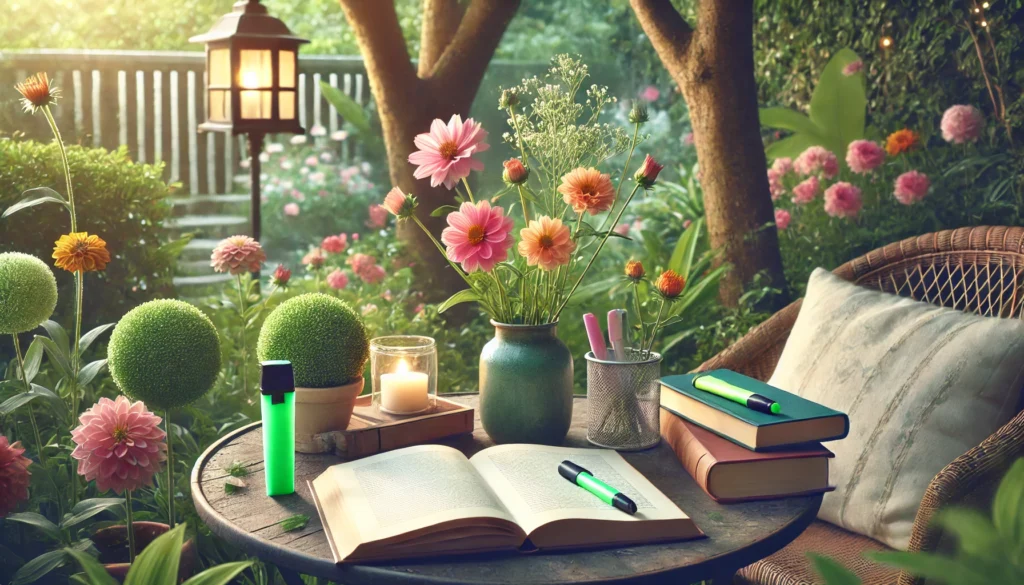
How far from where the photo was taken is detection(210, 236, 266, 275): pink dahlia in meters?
2.28

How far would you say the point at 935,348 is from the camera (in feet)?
5.27

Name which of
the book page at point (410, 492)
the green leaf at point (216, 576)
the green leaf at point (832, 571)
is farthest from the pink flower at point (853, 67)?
the green leaf at point (832, 571)

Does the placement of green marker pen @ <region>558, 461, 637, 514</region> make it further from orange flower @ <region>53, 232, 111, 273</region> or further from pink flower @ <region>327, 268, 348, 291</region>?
pink flower @ <region>327, 268, 348, 291</region>

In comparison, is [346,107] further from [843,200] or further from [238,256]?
[238,256]

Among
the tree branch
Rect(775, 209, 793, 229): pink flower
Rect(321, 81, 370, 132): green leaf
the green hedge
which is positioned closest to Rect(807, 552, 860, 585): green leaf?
the green hedge

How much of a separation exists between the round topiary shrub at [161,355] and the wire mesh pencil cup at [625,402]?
2.34ft

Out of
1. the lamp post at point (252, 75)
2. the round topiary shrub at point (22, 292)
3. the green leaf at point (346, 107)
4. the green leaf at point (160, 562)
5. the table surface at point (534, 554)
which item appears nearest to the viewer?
the green leaf at point (160, 562)

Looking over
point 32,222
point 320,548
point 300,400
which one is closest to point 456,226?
point 300,400

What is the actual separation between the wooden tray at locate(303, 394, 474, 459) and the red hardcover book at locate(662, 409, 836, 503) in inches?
15.2

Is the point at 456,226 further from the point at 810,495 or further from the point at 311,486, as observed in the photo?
the point at 810,495

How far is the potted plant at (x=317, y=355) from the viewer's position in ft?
4.44

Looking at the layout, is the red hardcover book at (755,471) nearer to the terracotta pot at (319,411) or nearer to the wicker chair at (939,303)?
the wicker chair at (939,303)

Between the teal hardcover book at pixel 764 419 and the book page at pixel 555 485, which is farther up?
the teal hardcover book at pixel 764 419

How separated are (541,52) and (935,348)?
251 inches
